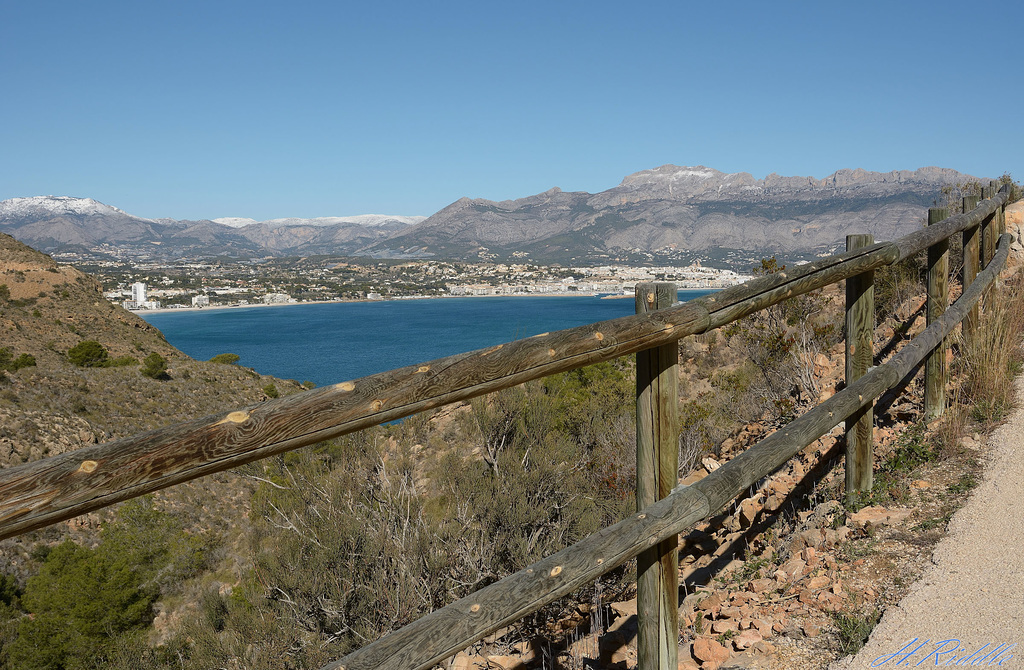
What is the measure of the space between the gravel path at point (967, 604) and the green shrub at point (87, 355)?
37.0 metres

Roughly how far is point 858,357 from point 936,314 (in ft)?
5.11

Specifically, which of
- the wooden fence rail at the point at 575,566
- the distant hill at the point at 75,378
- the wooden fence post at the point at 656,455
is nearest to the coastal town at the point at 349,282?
the distant hill at the point at 75,378

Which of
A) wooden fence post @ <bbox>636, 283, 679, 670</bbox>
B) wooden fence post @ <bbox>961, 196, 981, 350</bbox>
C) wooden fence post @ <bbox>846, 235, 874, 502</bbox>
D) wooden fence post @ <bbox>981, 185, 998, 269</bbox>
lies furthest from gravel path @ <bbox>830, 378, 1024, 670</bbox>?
wooden fence post @ <bbox>981, 185, 998, 269</bbox>

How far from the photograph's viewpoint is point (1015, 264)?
885 centimetres

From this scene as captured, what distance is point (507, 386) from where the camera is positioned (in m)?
1.75

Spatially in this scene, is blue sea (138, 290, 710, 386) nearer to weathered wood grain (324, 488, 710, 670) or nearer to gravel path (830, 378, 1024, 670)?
gravel path (830, 378, 1024, 670)

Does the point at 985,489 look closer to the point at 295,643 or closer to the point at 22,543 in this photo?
the point at 295,643

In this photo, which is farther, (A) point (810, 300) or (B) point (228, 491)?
(B) point (228, 491)

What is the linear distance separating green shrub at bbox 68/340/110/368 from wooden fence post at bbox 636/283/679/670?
1446 inches

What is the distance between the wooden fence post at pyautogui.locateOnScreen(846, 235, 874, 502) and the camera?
356 centimetres

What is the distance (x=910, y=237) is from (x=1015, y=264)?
6.56 m

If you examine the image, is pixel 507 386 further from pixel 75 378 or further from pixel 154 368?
pixel 154 368

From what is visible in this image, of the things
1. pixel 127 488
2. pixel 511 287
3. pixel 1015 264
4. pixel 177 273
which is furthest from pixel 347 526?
pixel 177 273

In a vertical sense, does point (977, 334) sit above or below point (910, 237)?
below
